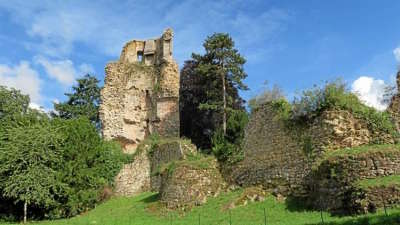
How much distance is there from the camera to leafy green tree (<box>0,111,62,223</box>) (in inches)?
956

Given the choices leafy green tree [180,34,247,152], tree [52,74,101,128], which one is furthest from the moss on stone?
tree [52,74,101,128]

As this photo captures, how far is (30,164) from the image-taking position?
82.6ft

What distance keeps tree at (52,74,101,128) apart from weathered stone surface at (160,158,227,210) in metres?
28.2

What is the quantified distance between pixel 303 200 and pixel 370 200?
402 cm

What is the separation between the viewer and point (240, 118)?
98.5 feet

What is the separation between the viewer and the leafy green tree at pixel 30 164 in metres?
24.3

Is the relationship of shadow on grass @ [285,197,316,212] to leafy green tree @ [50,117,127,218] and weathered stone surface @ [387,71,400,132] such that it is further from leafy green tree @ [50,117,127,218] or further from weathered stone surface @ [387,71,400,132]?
leafy green tree @ [50,117,127,218]

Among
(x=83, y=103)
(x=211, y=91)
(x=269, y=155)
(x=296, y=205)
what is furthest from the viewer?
(x=83, y=103)

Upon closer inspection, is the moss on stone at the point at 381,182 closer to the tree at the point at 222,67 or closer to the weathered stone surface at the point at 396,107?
the weathered stone surface at the point at 396,107

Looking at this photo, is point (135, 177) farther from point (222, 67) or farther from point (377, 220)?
point (377, 220)

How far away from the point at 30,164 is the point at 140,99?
47.1 ft

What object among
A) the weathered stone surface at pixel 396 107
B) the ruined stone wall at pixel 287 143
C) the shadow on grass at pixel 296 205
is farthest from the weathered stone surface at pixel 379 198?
the weathered stone surface at pixel 396 107

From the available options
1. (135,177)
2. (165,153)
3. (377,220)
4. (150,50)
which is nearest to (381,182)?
(377,220)

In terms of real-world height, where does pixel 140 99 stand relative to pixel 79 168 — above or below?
above
